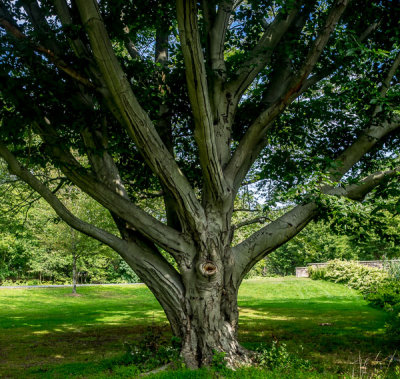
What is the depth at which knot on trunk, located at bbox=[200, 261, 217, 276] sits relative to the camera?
4.57m

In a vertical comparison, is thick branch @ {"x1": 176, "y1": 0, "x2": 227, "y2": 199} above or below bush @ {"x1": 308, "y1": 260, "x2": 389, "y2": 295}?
above

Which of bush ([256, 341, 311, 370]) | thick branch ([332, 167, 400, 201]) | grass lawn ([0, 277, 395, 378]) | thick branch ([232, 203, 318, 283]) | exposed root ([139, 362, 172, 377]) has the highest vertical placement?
thick branch ([332, 167, 400, 201])

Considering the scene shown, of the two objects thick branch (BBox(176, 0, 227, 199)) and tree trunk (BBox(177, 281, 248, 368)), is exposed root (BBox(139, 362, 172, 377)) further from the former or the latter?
thick branch (BBox(176, 0, 227, 199))

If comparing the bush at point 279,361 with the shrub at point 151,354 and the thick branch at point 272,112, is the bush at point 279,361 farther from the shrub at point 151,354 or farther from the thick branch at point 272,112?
the thick branch at point 272,112

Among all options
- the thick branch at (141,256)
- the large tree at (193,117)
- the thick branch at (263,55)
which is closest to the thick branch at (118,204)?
the large tree at (193,117)

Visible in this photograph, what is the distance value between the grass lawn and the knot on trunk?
122 centimetres

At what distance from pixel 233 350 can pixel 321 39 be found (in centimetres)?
419

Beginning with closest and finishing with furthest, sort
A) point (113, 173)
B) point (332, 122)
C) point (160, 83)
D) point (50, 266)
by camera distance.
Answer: point (113, 173) → point (160, 83) → point (332, 122) → point (50, 266)

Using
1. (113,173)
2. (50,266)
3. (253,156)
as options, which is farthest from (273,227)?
(50,266)

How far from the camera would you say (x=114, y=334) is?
26.7 ft

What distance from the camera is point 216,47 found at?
535 centimetres

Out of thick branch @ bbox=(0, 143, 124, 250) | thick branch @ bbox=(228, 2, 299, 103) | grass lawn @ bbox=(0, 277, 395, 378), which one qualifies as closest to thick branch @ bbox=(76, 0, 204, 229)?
thick branch @ bbox=(0, 143, 124, 250)

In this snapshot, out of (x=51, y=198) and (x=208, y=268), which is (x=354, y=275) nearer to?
(x=208, y=268)

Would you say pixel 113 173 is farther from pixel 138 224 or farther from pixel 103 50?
pixel 103 50
